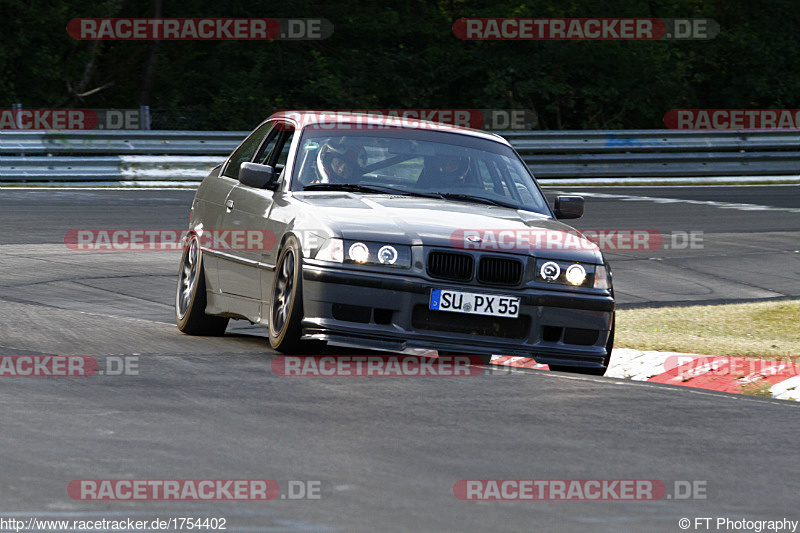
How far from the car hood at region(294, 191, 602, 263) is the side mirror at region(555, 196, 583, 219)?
25.7 inches

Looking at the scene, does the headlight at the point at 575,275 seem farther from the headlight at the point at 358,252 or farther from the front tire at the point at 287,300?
the front tire at the point at 287,300

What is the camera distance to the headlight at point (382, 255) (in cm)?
771

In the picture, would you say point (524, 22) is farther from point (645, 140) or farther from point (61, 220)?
point (61, 220)

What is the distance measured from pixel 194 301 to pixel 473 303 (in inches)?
105

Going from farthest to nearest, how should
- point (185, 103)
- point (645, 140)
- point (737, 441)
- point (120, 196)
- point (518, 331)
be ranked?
point (185, 103), point (645, 140), point (120, 196), point (518, 331), point (737, 441)

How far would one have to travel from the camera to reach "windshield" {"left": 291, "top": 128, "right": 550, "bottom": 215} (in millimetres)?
8852

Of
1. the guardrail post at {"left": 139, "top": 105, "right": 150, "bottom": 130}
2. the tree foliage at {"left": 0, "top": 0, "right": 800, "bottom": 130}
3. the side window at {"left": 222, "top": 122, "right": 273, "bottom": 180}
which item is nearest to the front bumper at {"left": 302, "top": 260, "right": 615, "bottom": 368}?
the side window at {"left": 222, "top": 122, "right": 273, "bottom": 180}

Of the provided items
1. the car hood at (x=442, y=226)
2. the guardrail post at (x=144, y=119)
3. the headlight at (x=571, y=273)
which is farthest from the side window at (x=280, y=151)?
the guardrail post at (x=144, y=119)

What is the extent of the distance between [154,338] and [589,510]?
5.10 metres

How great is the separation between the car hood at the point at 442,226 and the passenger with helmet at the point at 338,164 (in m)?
0.26

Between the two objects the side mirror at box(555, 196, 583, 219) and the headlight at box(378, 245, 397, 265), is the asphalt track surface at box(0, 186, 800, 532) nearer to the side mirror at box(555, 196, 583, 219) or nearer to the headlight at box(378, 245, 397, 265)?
the headlight at box(378, 245, 397, 265)

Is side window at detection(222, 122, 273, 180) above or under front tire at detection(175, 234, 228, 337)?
above

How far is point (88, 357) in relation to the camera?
7.97 metres

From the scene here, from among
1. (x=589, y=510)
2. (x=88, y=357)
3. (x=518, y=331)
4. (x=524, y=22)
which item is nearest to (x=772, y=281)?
(x=518, y=331)
